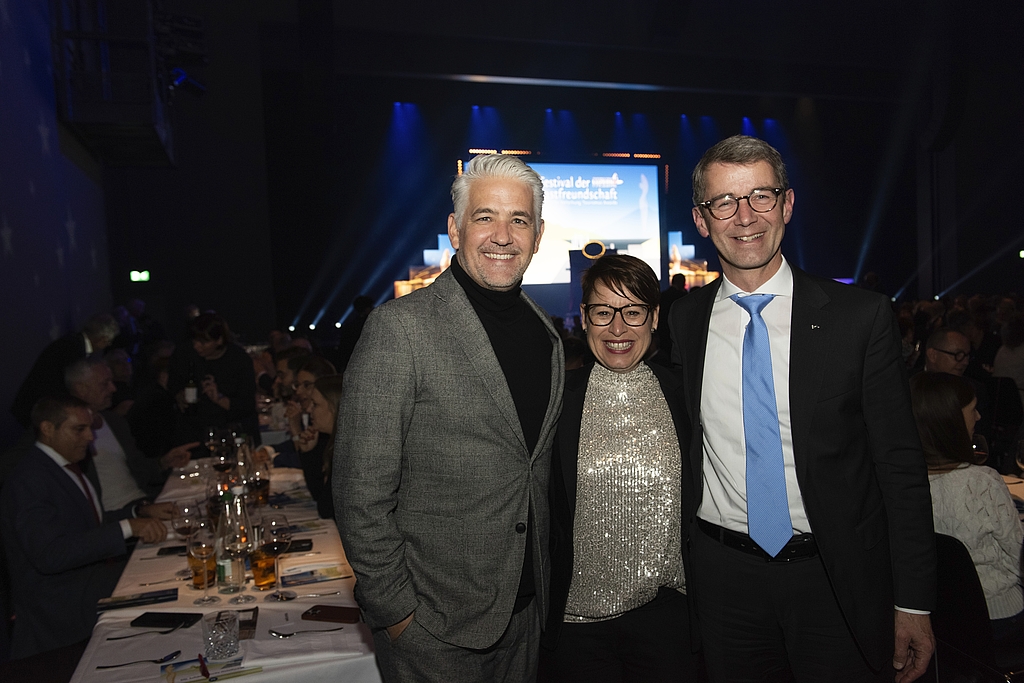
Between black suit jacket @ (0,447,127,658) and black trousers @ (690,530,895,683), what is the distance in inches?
90.0

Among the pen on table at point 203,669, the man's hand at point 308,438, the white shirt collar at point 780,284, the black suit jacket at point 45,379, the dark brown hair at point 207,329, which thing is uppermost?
the white shirt collar at point 780,284

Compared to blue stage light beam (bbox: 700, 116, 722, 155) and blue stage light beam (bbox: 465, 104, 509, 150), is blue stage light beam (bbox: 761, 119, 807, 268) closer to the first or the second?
blue stage light beam (bbox: 700, 116, 722, 155)

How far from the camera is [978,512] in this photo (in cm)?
233

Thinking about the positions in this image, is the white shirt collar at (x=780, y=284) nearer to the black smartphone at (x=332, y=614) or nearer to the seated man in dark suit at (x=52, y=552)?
the black smartphone at (x=332, y=614)

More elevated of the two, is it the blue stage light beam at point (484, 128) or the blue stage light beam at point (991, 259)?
the blue stage light beam at point (484, 128)

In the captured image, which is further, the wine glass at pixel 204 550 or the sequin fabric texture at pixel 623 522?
the wine glass at pixel 204 550

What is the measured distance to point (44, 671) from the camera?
2.56 meters

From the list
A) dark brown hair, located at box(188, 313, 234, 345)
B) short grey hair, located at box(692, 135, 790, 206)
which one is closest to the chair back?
short grey hair, located at box(692, 135, 790, 206)

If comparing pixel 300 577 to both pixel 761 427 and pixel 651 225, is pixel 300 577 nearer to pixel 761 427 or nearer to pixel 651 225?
pixel 761 427

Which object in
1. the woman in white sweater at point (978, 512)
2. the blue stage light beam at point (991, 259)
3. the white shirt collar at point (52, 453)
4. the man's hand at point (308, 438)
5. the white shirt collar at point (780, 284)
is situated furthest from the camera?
the blue stage light beam at point (991, 259)

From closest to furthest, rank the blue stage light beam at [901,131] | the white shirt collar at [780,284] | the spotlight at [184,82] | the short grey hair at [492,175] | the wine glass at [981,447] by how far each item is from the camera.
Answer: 1. the short grey hair at [492,175]
2. the white shirt collar at [780,284]
3. the wine glass at [981,447]
4. the spotlight at [184,82]
5. the blue stage light beam at [901,131]

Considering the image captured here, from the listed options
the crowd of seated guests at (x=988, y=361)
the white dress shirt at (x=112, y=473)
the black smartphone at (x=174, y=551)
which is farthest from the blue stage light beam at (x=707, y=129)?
the black smartphone at (x=174, y=551)

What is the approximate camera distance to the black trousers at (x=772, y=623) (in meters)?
1.69

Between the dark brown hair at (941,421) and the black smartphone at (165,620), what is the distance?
7.66 ft
